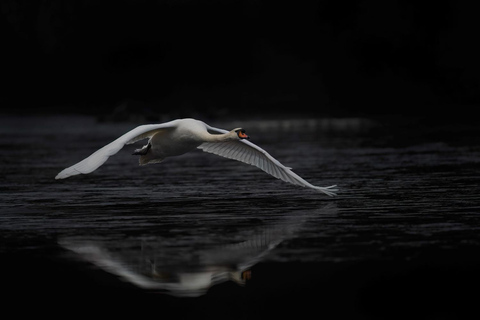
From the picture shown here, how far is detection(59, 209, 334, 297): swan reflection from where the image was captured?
305 inches

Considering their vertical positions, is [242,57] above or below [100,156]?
above

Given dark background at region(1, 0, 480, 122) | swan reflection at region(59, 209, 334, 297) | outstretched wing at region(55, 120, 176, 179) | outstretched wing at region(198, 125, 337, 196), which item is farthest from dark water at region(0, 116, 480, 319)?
dark background at region(1, 0, 480, 122)

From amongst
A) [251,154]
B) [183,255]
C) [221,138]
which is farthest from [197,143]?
[183,255]

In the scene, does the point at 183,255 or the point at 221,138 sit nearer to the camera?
the point at 183,255

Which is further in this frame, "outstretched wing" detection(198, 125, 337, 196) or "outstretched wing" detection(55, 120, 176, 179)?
"outstretched wing" detection(198, 125, 337, 196)

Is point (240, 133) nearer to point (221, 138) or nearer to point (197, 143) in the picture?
point (221, 138)

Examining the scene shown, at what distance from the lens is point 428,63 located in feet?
107

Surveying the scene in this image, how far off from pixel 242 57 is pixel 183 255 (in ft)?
89.3

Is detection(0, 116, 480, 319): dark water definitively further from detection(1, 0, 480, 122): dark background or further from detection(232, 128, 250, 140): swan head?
detection(1, 0, 480, 122): dark background

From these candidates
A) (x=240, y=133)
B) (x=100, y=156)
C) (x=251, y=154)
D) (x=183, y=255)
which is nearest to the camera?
(x=183, y=255)

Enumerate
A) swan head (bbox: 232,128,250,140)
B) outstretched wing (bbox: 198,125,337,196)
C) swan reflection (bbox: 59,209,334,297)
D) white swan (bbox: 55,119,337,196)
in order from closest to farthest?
swan reflection (bbox: 59,209,334,297)
swan head (bbox: 232,128,250,140)
white swan (bbox: 55,119,337,196)
outstretched wing (bbox: 198,125,337,196)

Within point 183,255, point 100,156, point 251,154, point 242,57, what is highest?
point 242,57

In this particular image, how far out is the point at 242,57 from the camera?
116 feet

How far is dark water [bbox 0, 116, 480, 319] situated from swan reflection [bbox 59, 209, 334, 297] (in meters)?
0.02
